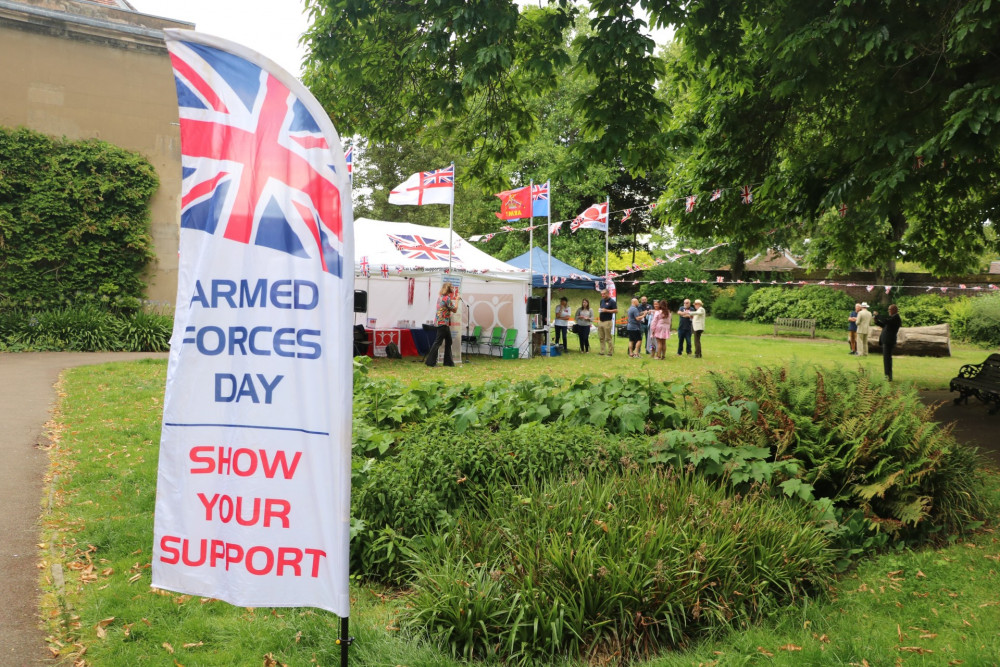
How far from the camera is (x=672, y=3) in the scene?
Answer: 8.22m

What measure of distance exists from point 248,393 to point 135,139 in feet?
66.2

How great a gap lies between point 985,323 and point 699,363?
54.3ft

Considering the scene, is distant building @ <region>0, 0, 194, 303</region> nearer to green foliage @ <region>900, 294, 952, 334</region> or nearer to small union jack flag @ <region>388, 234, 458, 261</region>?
small union jack flag @ <region>388, 234, 458, 261</region>

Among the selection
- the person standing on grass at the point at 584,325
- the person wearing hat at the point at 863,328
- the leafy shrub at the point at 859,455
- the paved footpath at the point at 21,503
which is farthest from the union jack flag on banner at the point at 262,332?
the person wearing hat at the point at 863,328

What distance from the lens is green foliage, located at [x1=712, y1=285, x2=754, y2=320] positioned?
1506 inches

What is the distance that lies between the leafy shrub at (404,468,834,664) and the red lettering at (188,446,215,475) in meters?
1.41

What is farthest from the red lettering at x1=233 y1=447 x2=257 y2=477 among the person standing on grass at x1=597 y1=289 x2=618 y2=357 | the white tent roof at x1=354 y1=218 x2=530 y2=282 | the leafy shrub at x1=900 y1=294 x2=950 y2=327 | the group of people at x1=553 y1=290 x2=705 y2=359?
the leafy shrub at x1=900 y1=294 x2=950 y2=327

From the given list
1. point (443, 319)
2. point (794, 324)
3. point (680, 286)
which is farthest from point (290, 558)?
point (680, 286)

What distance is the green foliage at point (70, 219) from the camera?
731 inches

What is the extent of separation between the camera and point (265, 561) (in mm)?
3088

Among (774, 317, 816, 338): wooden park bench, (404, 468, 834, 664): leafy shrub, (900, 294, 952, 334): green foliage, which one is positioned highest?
(900, 294, 952, 334): green foliage

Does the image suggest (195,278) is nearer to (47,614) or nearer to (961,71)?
(47,614)

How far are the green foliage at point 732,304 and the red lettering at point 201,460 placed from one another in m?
37.3

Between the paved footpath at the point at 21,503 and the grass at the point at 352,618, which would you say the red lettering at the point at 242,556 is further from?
the paved footpath at the point at 21,503
